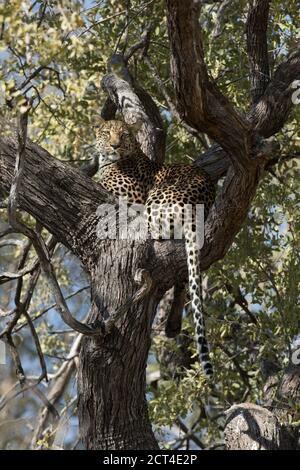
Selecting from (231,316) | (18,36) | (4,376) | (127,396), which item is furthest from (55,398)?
(18,36)

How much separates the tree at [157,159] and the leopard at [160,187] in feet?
0.48

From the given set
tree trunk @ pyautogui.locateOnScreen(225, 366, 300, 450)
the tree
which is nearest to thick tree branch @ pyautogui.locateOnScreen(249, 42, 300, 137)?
the tree

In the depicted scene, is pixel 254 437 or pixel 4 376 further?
pixel 4 376

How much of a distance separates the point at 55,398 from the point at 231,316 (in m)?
3.29

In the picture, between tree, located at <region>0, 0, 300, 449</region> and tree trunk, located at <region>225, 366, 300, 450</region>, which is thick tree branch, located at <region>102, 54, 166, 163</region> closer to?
tree, located at <region>0, 0, 300, 449</region>

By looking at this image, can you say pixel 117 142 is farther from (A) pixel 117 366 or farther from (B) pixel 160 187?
(A) pixel 117 366

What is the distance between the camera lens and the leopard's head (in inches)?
295

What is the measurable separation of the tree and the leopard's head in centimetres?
14

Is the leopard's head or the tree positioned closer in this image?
the tree

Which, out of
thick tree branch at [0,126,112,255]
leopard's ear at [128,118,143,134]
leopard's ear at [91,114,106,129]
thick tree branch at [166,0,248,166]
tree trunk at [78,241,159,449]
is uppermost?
leopard's ear at [91,114,106,129]

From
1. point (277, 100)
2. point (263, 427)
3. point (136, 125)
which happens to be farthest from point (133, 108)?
point (263, 427)

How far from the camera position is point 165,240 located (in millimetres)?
6359

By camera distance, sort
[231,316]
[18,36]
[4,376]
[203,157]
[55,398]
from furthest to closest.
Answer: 1. [4,376]
2. [55,398]
3. [231,316]
4. [203,157]
5. [18,36]

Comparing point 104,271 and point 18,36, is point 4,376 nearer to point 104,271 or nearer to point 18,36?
point 104,271
